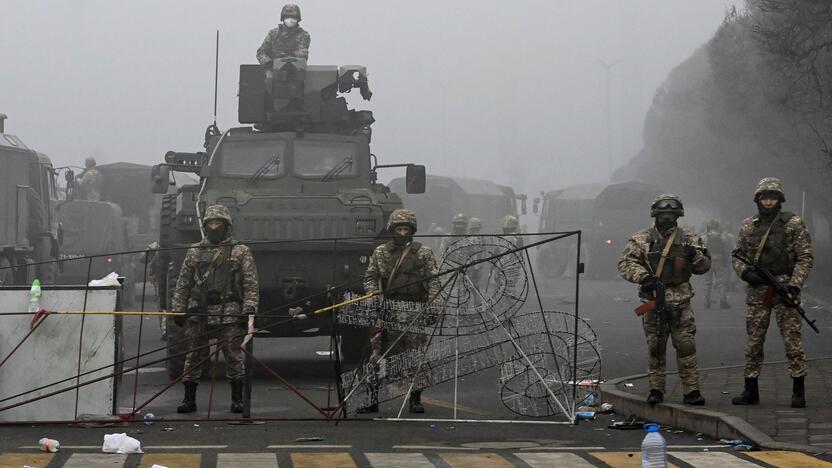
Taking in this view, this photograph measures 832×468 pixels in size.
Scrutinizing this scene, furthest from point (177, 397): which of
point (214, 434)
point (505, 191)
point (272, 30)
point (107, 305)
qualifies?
point (505, 191)

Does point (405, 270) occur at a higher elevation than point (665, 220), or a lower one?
lower

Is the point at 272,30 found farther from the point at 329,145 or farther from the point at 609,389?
the point at 609,389

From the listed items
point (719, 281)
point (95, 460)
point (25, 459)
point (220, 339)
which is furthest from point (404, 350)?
point (719, 281)

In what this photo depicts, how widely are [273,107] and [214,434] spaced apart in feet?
29.9

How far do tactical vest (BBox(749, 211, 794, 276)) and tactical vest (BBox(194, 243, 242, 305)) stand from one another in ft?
14.4

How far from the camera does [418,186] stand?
19281mm

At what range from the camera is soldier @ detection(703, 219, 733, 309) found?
3109cm

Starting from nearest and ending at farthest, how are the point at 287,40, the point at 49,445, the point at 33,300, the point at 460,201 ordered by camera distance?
the point at 49,445 → the point at 33,300 → the point at 287,40 → the point at 460,201

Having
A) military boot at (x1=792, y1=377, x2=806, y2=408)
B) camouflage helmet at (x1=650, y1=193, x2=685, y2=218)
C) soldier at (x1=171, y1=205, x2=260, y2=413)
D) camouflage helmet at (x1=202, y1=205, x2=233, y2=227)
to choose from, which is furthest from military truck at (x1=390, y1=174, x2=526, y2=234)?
military boot at (x1=792, y1=377, x2=806, y2=408)

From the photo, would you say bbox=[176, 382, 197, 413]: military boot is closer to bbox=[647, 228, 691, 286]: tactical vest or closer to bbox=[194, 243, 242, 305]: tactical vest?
bbox=[194, 243, 242, 305]: tactical vest

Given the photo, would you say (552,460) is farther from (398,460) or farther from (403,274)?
(403,274)

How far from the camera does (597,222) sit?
52688mm

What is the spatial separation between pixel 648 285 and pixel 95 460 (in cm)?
464

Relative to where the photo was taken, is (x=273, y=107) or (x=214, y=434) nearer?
(x=214, y=434)
